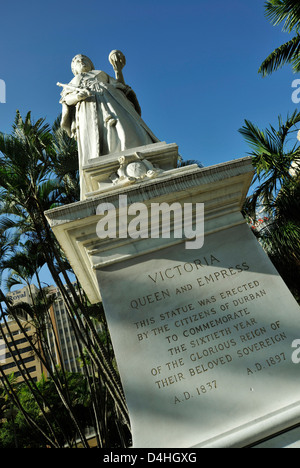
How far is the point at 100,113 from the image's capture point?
14.2 feet

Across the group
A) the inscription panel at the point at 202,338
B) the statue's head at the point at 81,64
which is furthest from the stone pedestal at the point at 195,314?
the statue's head at the point at 81,64

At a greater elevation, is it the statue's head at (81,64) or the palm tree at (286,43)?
the palm tree at (286,43)

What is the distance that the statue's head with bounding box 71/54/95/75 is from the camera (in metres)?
5.19

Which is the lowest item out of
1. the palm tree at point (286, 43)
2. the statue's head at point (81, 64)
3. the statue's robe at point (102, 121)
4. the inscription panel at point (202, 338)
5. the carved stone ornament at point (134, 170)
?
the inscription panel at point (202, 338)

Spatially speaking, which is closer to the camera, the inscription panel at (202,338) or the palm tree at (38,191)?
the inscription panel at (202,338)

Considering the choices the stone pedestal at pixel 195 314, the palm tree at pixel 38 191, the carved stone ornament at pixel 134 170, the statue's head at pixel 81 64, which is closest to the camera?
the stone pedestal at pixel 195 314

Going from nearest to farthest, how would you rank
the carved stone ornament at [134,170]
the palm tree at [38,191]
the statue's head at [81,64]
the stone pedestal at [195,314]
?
the stone pedestal at [195,314], the carved stone ornament at [134,170], the statue's head at [81,64], the palm tree at [38,191]

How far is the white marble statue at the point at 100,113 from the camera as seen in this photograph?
4.05 meters

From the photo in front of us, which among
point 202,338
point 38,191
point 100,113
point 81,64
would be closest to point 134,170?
point 100,113

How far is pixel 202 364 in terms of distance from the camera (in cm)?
244

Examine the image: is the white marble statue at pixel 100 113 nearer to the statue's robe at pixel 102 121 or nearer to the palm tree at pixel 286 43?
the statue's robe at pixel 102 121

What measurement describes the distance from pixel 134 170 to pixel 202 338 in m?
1.67

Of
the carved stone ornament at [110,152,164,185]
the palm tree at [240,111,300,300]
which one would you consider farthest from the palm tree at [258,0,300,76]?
the carved stone ornament at [110,152,164,185]

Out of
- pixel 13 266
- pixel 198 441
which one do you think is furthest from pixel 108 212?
pixel 13 266
